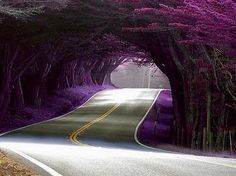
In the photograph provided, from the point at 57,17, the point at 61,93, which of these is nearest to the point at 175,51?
the point at 57,17

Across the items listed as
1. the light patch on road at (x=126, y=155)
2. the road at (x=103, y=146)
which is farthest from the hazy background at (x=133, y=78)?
the light patch on road at (x=126, y=155)

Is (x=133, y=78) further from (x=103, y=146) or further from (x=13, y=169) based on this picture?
(x=13, y=169)

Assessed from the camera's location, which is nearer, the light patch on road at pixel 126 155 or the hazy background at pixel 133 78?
the light patch on road at pixel 126 155

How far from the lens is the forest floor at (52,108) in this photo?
36.4 m

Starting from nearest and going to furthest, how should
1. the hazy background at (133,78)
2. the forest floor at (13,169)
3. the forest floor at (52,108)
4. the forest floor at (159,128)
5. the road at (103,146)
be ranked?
the forest floor at (13,169)
the road at (103,146)
the forest floor at (159,128)
the forest floor at (52,108)
the hazy background at (133,78)

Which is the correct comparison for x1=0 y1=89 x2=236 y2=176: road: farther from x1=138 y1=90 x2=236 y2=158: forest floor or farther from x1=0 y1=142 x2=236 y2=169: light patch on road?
x1=138 y1=90 x2=236 y2=158: forest floor

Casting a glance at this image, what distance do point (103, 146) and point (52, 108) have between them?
23965mm

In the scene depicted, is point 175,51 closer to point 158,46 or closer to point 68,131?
point 158,46

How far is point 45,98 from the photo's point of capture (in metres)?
48.8

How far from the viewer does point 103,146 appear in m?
23.3

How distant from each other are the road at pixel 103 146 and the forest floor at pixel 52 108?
1.19 m

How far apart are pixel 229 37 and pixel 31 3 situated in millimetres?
11464

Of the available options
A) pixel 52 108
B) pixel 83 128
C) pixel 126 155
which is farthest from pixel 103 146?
pixel 52 108

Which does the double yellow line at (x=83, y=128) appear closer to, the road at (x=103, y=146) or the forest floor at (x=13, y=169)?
the road at (x=103, y=146)
